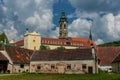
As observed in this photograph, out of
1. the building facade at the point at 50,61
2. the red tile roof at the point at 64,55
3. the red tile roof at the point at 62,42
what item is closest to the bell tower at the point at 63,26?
the red tile roof at the point at 62,42

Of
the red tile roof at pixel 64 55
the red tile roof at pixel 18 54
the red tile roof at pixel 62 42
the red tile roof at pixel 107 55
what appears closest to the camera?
the red tile roof at pixel 64 55

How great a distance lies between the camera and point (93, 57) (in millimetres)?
51094

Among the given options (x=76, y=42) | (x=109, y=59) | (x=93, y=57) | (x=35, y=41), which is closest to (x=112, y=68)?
(x=109, y=59)

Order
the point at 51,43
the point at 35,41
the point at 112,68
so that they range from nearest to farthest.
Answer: the point at 112,68 < the point at 35,41 < the point at 51,43


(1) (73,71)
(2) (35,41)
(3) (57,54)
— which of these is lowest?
(1) (73,71)

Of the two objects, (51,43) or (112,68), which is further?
(51,43)

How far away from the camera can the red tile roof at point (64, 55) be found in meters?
52.5

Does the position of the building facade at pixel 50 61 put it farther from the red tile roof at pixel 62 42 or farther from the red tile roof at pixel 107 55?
the red tile roof at pixel 62 42

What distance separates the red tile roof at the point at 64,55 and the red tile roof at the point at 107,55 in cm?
1631

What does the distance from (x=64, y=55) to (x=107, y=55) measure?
19470 mm

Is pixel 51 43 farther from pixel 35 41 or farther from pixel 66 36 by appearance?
pixel 66 36

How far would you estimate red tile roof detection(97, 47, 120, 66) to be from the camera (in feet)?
226

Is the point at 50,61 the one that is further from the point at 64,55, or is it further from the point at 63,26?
the point at 63,26

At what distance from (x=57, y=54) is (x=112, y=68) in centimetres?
1694
